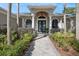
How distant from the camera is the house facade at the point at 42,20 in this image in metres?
12.6

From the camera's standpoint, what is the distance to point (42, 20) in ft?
48.1

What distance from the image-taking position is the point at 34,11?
14.2 m

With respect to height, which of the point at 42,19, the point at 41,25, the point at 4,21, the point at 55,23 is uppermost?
the point at 42,19

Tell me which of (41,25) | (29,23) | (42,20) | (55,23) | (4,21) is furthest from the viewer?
(42,20)

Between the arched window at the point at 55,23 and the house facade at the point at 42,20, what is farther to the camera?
the arched window at the point at 55,23

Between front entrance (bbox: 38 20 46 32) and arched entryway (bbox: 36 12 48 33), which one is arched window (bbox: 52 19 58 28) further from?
arched entryway (bbox: 36 12 48 33)

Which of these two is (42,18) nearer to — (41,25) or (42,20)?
(42,20)

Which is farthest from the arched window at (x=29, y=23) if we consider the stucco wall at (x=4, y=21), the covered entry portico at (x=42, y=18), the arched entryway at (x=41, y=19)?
the stucco wall at (x=4, y=21)

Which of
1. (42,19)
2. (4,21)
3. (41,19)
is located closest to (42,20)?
(42,19)

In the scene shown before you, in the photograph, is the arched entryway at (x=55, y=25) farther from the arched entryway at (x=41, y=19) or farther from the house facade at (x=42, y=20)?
the arched entryway at (x=41, y=19)

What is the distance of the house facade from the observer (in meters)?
12.6

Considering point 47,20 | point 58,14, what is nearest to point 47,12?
point 47,20

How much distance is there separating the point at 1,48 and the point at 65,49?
2.31 m

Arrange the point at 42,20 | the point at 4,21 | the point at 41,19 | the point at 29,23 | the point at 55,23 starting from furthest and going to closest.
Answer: the point at 41,19, the point at 42,20, the point at 29,23, the point at 55,23, the point at 4,21
